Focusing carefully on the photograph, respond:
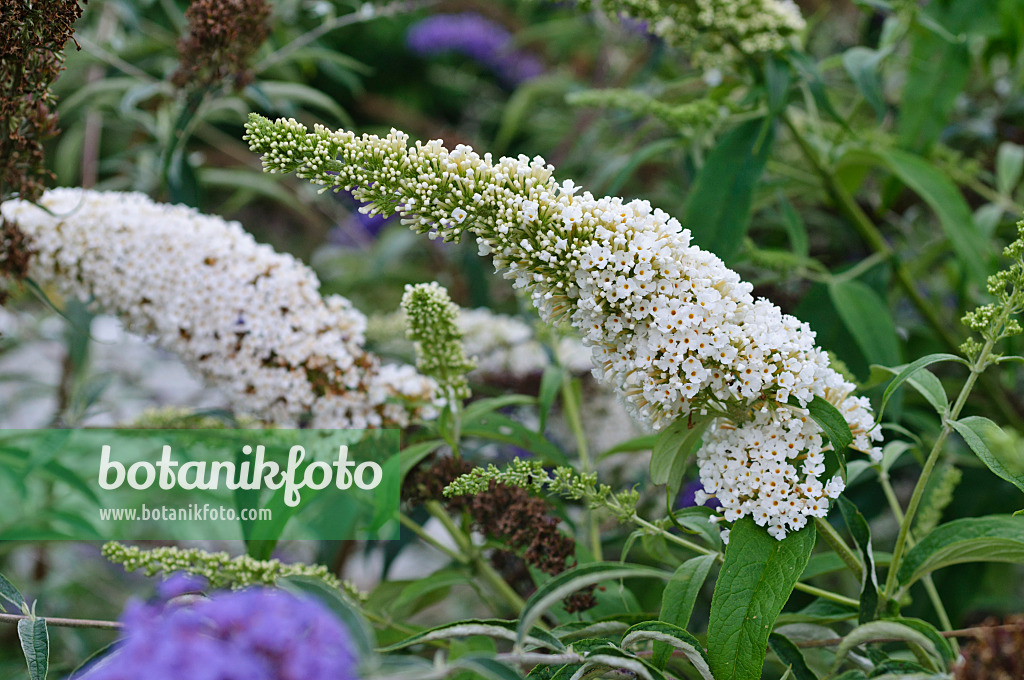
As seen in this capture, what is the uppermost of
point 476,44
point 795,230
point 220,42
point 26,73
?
point 476,44

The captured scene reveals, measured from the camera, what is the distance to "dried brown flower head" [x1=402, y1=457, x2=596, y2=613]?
75cm

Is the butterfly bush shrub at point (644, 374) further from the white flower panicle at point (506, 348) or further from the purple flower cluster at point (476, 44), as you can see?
the purple flower cluster at point (476, 44)

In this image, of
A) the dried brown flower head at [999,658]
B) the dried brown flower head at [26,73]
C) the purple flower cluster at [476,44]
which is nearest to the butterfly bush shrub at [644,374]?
the dried brown flower head at [999,658]

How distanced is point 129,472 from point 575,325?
624 millimetres

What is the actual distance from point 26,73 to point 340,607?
614mm

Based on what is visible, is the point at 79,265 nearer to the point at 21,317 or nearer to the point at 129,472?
the point at 129,472

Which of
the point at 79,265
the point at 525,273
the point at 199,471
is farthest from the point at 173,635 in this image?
the point at 79,265

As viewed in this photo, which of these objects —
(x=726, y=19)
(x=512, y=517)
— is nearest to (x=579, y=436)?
(x=512, y=517)

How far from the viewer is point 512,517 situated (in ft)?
2.52

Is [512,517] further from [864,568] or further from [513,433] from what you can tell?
[864,568]

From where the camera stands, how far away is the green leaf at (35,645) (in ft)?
1.97

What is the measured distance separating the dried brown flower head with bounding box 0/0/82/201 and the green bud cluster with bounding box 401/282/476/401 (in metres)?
0.41

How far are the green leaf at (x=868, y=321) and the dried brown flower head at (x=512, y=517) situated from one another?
1.43 feet

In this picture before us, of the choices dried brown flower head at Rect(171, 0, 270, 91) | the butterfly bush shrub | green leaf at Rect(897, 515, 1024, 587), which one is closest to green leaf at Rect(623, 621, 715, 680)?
the butterfly bush shrub
